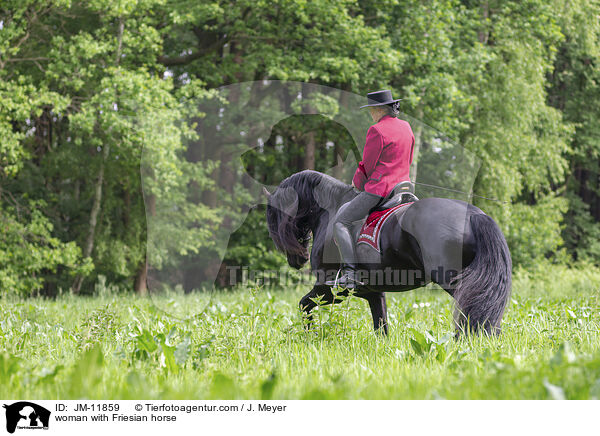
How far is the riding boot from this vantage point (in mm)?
4680

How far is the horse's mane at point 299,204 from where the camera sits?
5039 millimetres

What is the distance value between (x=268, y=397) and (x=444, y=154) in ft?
14.2

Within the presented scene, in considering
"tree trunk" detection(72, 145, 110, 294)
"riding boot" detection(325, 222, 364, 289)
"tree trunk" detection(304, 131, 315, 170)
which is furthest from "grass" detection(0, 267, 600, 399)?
"tree trunk" detection(72, 145, 110, 294)

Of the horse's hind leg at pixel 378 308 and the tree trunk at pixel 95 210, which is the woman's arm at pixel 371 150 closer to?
the horse's hind leg at pixel 378 308

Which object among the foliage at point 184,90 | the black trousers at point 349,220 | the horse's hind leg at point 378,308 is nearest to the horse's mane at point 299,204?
the black trousers at point 349,220

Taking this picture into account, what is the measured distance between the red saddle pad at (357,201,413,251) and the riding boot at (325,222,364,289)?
0.11 m

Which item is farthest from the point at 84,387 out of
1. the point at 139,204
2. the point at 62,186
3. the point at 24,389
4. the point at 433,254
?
the point at 62,186

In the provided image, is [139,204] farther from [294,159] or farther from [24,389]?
[24,389]

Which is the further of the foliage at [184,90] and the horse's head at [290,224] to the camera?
the foliage at [184,90]

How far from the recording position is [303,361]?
3.60 metres

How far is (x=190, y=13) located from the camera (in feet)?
40.0

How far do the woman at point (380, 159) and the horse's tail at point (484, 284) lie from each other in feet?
2.55

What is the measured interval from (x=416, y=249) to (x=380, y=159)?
81 cm
